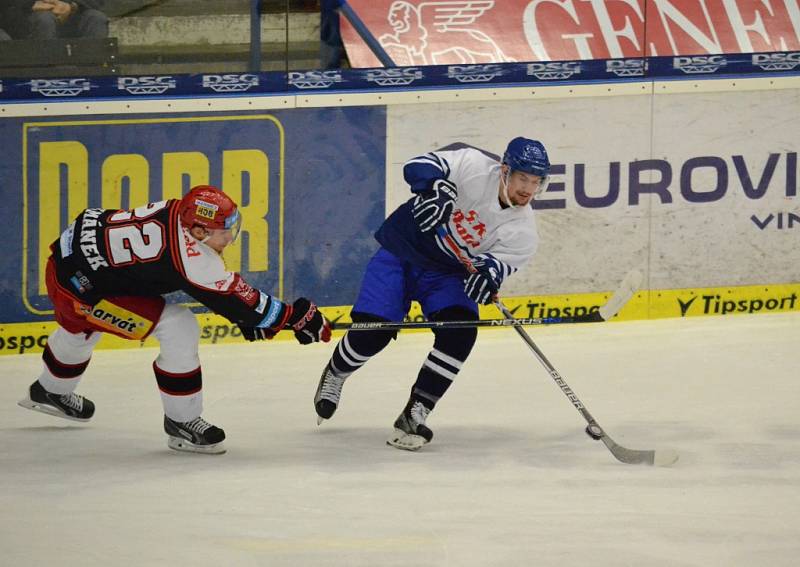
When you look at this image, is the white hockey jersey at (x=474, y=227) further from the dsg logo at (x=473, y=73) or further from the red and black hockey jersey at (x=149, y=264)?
the dsg logo at (x=473, y=73)

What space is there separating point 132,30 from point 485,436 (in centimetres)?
227

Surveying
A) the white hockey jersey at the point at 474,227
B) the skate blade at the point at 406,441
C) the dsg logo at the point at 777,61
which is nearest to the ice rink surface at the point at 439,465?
the skate blade at the point at 406,441

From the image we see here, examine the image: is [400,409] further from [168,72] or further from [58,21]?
[58,21]

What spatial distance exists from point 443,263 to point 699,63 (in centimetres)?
216

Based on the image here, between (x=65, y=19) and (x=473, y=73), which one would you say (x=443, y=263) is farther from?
(x=65, y=19)

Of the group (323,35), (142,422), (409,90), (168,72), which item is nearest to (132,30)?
(168,72)

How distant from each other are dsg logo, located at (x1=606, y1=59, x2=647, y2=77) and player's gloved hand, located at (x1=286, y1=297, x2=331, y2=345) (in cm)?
234

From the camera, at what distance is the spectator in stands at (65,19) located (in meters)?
5.53

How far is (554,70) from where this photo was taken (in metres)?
5.96

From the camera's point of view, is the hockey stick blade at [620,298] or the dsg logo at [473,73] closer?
the hockey stick blade at [620,298]

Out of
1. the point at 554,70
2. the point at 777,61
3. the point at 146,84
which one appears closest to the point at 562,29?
the point at 554,70

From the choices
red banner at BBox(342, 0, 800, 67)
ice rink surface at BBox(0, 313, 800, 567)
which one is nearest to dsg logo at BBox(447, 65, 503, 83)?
red banner at BBox(342, 0, 800, 67)

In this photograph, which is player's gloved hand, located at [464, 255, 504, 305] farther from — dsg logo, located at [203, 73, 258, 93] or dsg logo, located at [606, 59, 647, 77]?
dsg logo, located at [606, 59, 647, 77]

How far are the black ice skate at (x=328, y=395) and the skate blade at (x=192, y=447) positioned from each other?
0.35 metres
